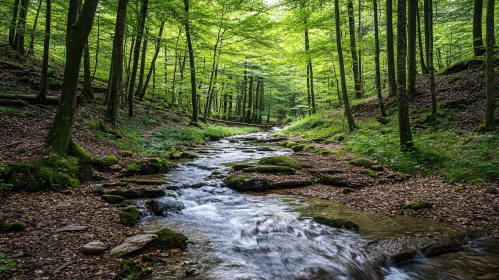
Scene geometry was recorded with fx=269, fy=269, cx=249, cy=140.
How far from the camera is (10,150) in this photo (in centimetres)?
648

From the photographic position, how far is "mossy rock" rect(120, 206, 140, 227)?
4992mm

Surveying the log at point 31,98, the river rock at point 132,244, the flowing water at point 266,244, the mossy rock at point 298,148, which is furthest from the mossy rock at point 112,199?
the mossy rock at point 298,148

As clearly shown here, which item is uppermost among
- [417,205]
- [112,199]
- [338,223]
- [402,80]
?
[402,80]

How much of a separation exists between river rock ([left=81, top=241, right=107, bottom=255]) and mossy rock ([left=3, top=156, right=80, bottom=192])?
2.75 meters

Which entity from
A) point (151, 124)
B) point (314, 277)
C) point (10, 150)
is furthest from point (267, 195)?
point (151, 124)

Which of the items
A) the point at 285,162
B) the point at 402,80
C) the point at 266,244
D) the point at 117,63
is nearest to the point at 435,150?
the point at 402,80

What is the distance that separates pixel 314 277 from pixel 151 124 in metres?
13.9

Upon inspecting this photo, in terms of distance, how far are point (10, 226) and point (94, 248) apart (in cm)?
141

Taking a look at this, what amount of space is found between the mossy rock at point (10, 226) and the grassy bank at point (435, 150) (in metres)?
9.31

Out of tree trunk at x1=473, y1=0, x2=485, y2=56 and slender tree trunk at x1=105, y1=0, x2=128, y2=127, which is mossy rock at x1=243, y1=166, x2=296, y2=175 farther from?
tree trunk at x1=473, y1=0, x2=485, y2=56

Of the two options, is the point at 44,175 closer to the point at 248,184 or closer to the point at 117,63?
the point at 248,184

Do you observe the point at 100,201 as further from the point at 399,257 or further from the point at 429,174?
the point at 429,174

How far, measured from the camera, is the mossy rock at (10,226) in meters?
3.94

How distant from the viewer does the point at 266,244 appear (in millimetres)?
4875
